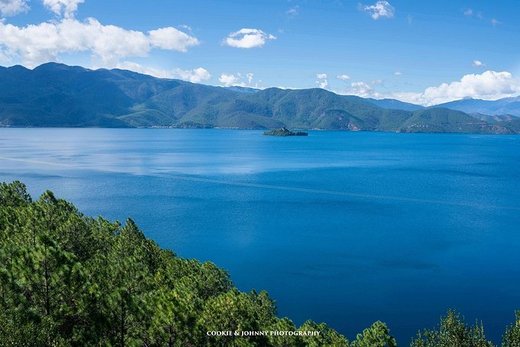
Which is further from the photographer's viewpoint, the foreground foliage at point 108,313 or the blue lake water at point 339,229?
the blue lake water at point 339,229

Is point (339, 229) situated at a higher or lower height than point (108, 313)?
lower

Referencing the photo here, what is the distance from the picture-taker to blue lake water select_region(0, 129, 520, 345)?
206 feet

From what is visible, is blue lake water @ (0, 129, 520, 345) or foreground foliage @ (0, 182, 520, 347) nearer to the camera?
foreground foliage @ (0, 182, 520, 347)

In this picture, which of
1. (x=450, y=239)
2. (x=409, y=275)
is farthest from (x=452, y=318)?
(x=450, y=239)

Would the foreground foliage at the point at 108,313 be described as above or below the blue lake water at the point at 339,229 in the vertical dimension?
above

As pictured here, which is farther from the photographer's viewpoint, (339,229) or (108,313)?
(339,229)

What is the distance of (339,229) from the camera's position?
95.8 metres

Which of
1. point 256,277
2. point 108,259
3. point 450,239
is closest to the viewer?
point 108,259

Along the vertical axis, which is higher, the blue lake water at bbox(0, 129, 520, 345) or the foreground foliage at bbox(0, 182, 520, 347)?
the foreground foliage at bbox(0, 182, 520, 347)

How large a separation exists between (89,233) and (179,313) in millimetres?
22580

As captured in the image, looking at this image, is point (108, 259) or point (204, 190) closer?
point (108, 259)

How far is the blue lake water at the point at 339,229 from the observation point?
206ft

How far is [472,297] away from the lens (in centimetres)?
6444

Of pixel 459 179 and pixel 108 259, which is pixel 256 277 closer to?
pixel 108 259
